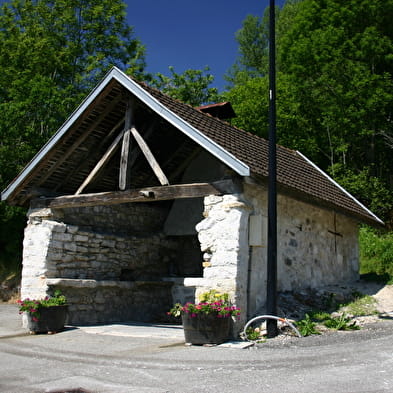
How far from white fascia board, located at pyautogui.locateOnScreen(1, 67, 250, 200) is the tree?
6.63 m

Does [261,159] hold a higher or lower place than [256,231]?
higher

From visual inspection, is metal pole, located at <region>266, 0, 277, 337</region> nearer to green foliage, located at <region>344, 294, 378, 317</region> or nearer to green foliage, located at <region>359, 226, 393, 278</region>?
green foliage, located at <region>344, 294, 378, 317</region>

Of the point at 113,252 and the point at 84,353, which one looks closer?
the point at 84,353

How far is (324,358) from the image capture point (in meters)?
5.82

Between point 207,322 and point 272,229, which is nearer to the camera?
point 207,322

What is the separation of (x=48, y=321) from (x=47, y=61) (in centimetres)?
1548

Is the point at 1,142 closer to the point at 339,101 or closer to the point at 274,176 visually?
the point at 274,176

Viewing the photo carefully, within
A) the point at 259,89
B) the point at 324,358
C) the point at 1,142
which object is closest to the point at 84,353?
the point at 324,358

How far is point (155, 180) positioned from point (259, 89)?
39.6ft

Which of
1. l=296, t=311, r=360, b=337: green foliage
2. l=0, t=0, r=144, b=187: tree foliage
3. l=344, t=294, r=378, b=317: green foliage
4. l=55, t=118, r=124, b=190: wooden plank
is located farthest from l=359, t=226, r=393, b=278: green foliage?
l=0, t=0, r=144, b=187: tree foliage

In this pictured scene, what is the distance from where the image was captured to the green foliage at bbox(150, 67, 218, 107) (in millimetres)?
23438

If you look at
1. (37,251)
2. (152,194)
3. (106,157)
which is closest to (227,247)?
(152,194)

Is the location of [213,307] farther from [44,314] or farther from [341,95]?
[341,95]

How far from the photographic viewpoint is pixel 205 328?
7102mm
